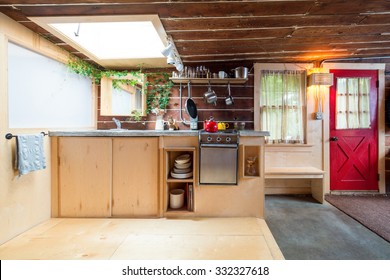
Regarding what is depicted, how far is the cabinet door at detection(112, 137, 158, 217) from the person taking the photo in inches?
101

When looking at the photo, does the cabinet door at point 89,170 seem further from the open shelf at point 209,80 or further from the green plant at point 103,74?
the open shelf at point 209,80

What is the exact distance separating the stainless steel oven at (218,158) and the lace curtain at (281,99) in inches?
60.0

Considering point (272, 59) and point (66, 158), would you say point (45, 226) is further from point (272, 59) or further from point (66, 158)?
point (272, 59)

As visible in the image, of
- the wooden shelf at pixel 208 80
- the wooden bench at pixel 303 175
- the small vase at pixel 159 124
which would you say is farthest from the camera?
the small vase at pixel 159 124

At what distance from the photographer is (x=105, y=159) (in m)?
2.56

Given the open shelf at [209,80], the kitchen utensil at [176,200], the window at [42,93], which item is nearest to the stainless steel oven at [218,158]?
the kitchen utensil at [176,200]

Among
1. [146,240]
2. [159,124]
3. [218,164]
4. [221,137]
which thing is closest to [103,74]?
[159,124]

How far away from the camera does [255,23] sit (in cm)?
235

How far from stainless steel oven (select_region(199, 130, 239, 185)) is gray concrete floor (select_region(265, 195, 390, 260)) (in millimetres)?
807

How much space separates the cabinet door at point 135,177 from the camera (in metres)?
2.57

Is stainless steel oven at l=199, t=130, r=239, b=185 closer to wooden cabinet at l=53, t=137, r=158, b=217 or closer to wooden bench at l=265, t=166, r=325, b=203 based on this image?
wooden cabinet at l=53, t=137, r=158, b=217

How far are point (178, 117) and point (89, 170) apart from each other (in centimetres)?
167

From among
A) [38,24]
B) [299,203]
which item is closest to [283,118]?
[299,203]
